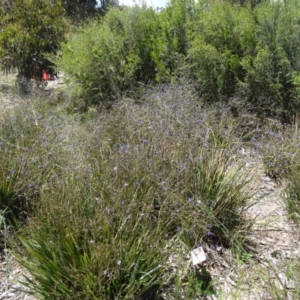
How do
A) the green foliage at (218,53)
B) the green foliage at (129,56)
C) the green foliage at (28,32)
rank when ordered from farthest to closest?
the green foliage at (28,32) < the green foliage at (129,56) < the green foliage at (218,53)

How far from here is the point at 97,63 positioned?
6016 mm

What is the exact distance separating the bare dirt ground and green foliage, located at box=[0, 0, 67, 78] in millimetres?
5769

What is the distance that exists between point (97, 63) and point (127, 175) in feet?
11.2

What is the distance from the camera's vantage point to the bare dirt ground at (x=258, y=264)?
2.63m

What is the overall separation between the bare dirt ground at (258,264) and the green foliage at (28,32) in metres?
5.77

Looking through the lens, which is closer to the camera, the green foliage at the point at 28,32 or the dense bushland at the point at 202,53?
the dense bushland at the point at 202,53

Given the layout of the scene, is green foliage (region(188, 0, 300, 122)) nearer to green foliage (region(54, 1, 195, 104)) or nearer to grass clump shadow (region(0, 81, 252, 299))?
green foliage (region(54, 1, 195, 104))

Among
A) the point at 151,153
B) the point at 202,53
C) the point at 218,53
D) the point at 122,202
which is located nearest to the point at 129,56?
the point at 202,53

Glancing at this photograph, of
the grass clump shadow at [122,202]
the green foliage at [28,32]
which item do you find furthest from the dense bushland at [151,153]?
the green foliage at [28,32]

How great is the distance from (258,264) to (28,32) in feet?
21.7

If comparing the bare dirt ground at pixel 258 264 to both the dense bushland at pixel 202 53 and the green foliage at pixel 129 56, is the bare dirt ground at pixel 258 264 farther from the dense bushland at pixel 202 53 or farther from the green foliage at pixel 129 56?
the green foliage at pixel 129 56

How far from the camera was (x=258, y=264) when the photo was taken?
290 centimetres

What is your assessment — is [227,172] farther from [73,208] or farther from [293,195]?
[73,208]

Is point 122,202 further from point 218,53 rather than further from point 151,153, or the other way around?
point 218,53
